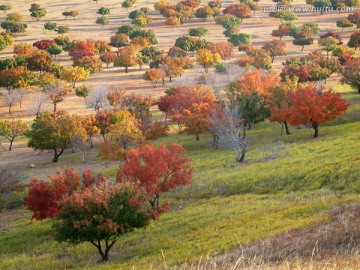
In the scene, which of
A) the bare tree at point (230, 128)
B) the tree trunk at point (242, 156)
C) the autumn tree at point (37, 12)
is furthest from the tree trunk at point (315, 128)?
the autumn tree at point (37, 12)

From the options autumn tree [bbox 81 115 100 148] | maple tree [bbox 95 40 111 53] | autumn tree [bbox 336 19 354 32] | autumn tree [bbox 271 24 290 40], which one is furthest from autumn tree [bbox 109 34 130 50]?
autumn tree [bbox 81 115 100 148]

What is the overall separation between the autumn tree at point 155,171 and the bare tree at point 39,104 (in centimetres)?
4755

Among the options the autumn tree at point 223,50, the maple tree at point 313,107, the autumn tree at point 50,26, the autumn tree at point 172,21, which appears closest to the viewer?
the maple tree at point 313,107

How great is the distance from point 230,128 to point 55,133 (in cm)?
2421

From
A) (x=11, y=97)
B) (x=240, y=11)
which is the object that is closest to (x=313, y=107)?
(x=11, y=97)

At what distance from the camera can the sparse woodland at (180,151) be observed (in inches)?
1199

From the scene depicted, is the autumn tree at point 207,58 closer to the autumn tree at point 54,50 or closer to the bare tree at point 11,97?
the autumn tree at point 54,50

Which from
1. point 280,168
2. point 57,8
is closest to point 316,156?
point 280,168

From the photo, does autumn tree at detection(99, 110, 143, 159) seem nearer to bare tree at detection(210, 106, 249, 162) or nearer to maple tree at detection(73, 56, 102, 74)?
bare tree at detection(210, 106, 249, 162)

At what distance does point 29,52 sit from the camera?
122 meters

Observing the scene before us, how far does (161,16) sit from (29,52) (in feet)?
198

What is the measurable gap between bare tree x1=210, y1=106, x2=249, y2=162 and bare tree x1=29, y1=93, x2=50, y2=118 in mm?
36187

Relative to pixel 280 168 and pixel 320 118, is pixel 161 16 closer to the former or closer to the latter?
pixel 320 118

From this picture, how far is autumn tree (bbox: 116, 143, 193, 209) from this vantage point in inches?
1687
